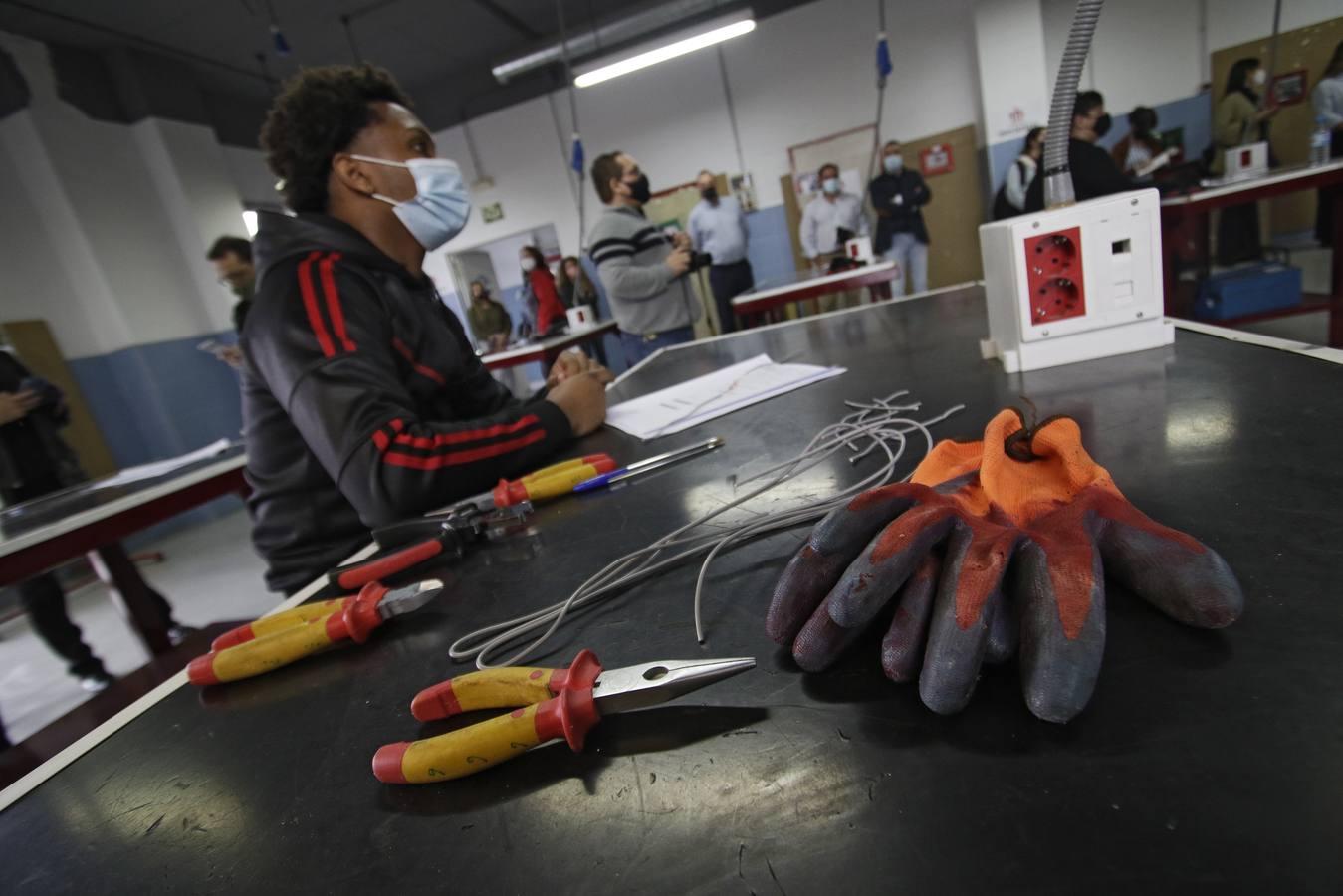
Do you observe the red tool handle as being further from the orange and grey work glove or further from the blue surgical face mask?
the blue surgical face mask

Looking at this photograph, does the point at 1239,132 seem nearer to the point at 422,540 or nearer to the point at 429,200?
the point at 429,200

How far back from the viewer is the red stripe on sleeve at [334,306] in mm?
769

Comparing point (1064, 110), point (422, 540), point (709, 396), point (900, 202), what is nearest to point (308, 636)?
point (422, 540)

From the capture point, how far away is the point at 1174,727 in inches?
9.4

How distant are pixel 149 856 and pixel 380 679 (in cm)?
14

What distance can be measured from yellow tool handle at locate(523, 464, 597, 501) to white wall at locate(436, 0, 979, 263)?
5.14 meters

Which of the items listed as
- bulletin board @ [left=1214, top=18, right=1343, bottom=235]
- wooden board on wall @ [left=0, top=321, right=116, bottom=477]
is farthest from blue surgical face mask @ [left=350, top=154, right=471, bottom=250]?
bulletin board @ [left=1214, top=18, right=1343, bottom=235]

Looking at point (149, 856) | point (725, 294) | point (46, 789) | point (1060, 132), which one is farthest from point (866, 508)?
point (725, 294)

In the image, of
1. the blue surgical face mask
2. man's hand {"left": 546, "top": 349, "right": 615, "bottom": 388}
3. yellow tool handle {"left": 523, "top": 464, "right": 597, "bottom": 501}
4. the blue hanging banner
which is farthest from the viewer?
the blue hanging banner

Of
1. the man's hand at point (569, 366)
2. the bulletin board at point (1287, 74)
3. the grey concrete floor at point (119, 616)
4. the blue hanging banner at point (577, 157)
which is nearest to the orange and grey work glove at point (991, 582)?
the man's hand at point (569, 366)

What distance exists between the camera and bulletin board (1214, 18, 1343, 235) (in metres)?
4.48

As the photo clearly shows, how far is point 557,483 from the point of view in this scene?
0.70 m

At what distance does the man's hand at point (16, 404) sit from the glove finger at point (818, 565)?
2.66 metres

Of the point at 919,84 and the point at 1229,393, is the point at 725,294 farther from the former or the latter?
the point at 1229,393
